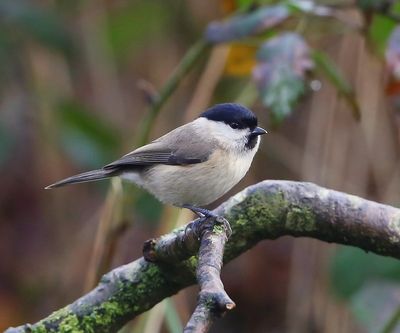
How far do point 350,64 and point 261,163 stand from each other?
2.53 ft

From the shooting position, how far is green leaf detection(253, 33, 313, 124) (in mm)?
1896

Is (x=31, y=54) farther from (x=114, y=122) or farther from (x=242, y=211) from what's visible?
(x=242, y=211)

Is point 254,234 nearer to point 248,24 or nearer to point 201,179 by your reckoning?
point 201,179

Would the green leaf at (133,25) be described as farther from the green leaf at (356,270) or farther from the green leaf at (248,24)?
the green leaf at (248,24)

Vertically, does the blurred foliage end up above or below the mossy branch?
below

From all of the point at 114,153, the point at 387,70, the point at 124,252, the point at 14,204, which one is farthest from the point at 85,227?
the point at 387,70

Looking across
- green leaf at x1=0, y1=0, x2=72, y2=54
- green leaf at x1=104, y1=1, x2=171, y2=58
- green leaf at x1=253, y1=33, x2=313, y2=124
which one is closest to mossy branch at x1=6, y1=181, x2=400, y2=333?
green leaf at x1=253, y1=33, x2=313, y2=124

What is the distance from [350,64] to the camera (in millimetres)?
3648

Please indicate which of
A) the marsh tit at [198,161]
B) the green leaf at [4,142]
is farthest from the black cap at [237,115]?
the green leaf at [4,142]

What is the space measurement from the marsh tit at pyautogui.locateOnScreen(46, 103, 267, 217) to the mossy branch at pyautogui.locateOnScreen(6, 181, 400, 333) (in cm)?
35

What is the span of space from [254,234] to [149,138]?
65.9 inches

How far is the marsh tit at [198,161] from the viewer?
207cm

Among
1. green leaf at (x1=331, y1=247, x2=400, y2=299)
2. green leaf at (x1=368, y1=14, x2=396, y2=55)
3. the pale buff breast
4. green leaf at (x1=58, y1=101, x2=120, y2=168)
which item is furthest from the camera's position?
green leaf at (x1=58, y1=101, x2=120, y2=168)

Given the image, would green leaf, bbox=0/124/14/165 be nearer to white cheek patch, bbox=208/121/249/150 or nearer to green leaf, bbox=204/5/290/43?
white cheek patch, bbox=208/121/249/150
